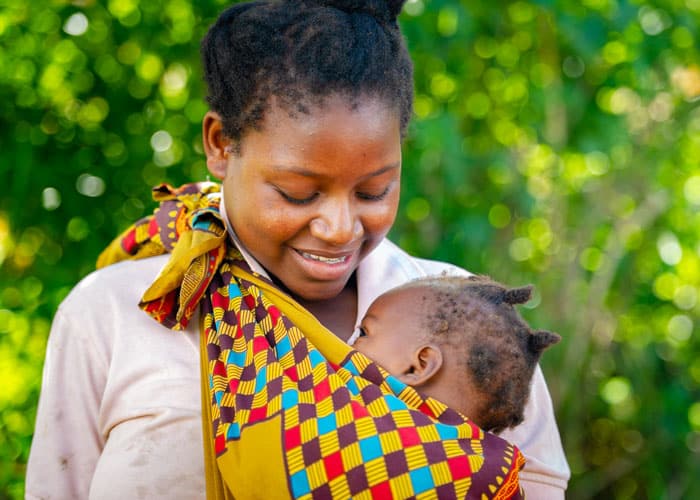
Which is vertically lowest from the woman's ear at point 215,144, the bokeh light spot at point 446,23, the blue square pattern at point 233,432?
the blue square pattern at point 233,432

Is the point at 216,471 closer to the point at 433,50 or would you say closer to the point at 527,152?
the point at 433,50

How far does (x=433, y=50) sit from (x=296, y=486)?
1.96 metres

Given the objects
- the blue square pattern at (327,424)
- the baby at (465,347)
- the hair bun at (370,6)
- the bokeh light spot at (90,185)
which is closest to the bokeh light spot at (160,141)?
the bokeh light spot at (90,185)

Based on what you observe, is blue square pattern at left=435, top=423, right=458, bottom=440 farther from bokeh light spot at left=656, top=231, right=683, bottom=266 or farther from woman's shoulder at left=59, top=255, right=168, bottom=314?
bokeh light spot at left=656, top=231, right=683, bottom=266

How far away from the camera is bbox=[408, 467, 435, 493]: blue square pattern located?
4.79 ft

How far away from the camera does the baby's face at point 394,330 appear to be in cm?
167

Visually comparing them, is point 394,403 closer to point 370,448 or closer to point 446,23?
point 370,448

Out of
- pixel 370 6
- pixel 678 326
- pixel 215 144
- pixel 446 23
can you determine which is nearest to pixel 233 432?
pixel 215 144

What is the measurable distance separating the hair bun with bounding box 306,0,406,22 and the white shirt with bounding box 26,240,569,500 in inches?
21.5

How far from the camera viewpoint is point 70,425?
176 cm

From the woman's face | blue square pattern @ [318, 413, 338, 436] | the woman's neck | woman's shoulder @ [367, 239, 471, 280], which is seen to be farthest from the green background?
blue square pattern @ [318, 413, 338, 436]

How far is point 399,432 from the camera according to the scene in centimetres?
149

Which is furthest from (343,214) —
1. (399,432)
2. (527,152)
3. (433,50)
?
(527,152)

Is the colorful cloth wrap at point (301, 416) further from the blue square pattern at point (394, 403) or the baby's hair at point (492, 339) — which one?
the baby's hair at point (492, 339)
